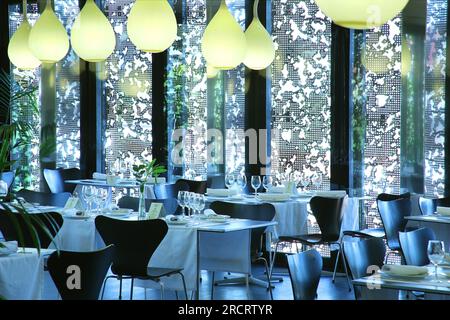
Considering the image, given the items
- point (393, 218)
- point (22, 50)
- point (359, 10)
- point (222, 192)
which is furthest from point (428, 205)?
point (359, 10)

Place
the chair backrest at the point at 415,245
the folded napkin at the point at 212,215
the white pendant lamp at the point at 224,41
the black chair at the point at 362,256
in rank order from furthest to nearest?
1. the white pendant lamp at the point at 224,41
2. the folded napkin at the point at 212,215
3. the chair backrest at the point at 415,245
4. the black chair at the point at 362,256

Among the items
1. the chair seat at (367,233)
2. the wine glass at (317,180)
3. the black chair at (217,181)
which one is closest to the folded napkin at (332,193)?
the wine glass at (317,180)

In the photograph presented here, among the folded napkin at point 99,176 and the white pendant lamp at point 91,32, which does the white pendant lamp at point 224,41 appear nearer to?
the white pendant lamp at point 91,32

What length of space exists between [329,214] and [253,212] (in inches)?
48.0

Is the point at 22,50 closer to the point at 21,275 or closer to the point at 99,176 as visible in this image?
the point at 99,176

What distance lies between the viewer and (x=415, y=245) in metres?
5.34

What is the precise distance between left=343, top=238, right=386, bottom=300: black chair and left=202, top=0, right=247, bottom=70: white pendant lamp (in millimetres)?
2869

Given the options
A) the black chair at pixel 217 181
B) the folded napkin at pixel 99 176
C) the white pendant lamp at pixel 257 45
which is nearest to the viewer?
the white pendant lamp at pixel 257 45

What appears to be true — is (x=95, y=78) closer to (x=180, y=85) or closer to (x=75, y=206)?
(x=180, y=85)

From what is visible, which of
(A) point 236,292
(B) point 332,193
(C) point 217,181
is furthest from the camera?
Answer: (C) point 217,181

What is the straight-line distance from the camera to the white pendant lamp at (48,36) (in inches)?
309

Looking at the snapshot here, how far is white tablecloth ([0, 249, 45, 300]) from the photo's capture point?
486 cm

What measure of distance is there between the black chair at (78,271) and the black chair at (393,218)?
364cm
